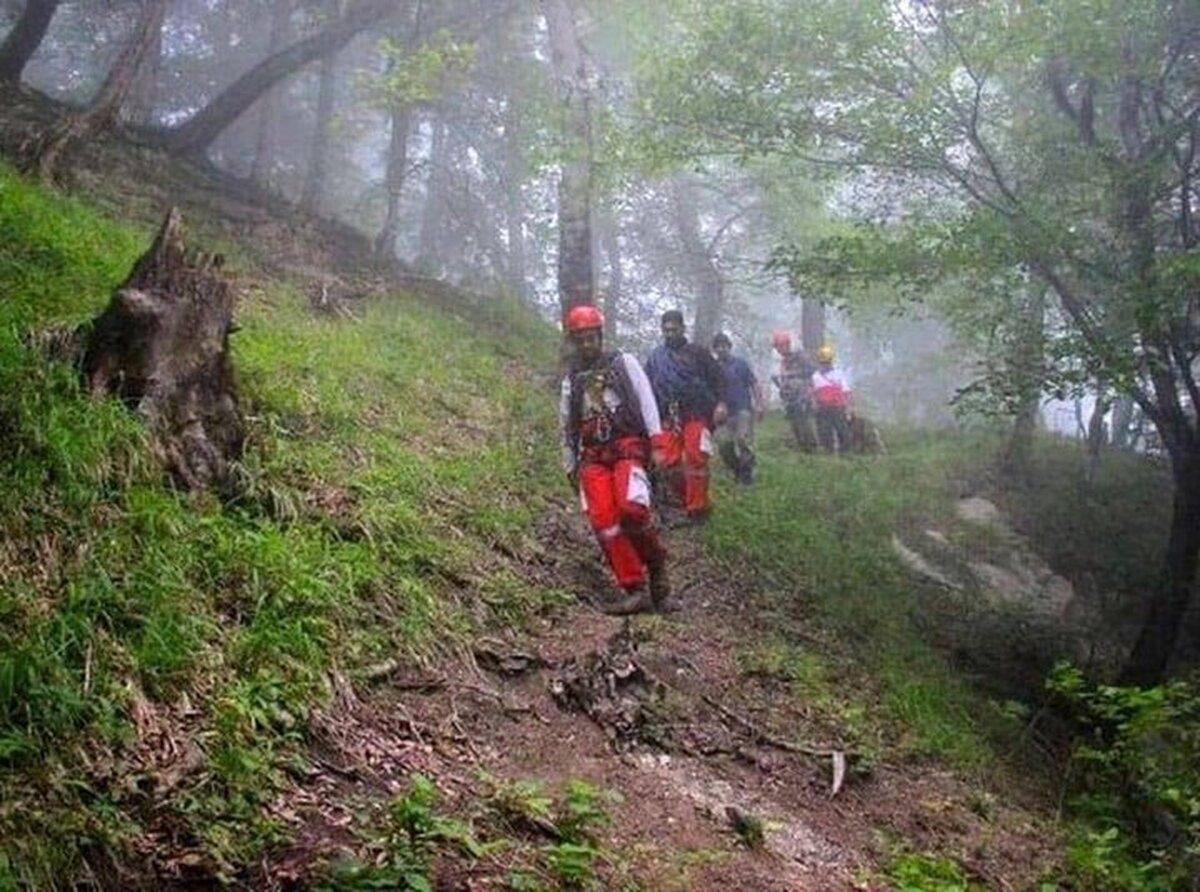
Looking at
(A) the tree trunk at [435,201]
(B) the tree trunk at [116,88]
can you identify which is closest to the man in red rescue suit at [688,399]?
(B) the tree trunk at [116,88]

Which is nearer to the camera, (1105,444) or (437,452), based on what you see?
(437,452)

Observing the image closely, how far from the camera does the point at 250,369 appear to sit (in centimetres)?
756

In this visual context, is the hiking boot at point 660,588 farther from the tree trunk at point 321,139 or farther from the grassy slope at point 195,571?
the tree trunk at point 321,139

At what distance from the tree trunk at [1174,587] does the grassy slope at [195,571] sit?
5.73m

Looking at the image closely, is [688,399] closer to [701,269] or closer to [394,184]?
[394,184]

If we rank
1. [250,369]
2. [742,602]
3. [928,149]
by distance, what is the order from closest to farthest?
[250,369], [742,602], [928,149]

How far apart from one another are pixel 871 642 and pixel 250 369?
5.48 m

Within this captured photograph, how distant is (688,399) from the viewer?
381 inches

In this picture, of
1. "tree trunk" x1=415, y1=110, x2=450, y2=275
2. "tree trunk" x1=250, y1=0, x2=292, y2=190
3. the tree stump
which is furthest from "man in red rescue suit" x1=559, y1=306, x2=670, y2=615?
"tree trunk" x1=415, y1=110, x2=450, y2=275

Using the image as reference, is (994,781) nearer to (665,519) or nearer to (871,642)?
(871,642)

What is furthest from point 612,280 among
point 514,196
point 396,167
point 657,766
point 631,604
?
point 657,766

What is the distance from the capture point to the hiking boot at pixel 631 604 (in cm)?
709

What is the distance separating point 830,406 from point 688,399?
6.65 m

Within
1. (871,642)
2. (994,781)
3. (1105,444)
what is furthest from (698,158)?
(1105,444)
